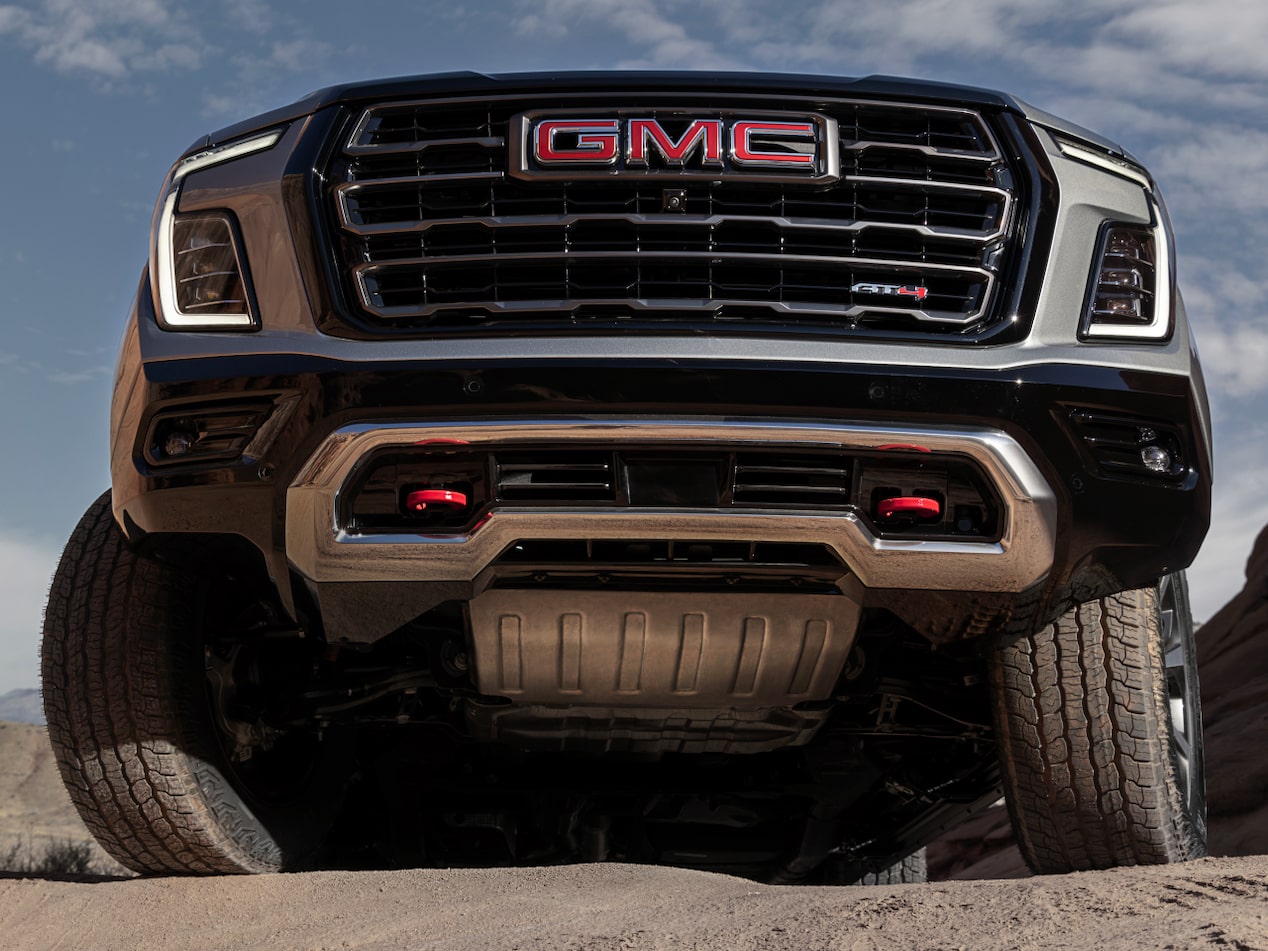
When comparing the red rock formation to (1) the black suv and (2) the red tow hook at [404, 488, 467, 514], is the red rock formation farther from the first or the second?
(2) the red tow hook at [404, 488, 467, 514]

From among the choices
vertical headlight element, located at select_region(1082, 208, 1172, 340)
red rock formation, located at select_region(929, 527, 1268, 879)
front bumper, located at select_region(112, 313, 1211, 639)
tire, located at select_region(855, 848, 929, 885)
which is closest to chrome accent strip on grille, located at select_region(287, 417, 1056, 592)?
front bumper, located at select_region(112, 313, 1211, 639)

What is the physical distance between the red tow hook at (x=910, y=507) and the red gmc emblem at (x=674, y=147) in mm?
692

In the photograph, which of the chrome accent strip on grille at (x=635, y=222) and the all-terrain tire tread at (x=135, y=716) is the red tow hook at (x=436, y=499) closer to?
the chrome accent strip on grille at (x=635, y=222)

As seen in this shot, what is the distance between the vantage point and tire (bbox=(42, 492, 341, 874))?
331cm

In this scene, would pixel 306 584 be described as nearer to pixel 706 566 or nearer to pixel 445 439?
pixel 445 439

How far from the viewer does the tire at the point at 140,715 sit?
3.31 meters

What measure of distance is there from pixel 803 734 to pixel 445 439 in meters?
1.52

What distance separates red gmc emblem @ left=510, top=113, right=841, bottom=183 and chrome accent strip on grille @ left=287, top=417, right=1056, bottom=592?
55 cm

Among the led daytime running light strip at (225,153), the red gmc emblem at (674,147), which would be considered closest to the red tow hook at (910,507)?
the red gmc emblem at (674,147)

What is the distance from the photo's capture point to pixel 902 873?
→ 5.86 m

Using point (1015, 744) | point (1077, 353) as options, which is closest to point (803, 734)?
point (1015, 744)

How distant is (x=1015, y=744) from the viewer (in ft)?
10.5

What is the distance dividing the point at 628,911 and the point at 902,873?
11.3ft

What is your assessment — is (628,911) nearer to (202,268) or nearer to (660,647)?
(660,647)
